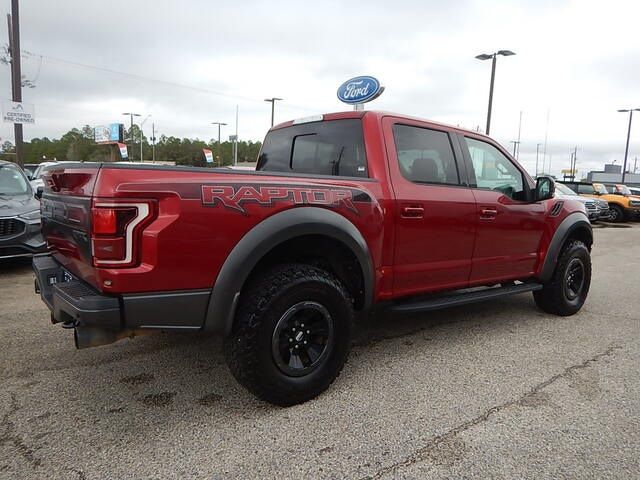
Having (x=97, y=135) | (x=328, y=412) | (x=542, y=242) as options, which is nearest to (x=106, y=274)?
(x=328, y=412)

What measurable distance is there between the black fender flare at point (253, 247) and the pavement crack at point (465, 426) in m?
1.06

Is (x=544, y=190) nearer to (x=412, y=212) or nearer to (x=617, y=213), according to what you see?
(x=412, y=212)

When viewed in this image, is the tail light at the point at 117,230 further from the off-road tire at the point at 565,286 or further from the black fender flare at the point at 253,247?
the off-road tire at the point at 565,286

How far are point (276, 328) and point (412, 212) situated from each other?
1333 millimetres

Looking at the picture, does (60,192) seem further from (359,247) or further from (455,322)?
(455,322)

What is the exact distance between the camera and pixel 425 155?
3674 millimetres

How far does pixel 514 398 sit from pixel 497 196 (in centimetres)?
176

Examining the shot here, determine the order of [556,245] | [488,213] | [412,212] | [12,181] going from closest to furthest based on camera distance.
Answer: [412,212] → [488,213] → [556,245] → [12,181]

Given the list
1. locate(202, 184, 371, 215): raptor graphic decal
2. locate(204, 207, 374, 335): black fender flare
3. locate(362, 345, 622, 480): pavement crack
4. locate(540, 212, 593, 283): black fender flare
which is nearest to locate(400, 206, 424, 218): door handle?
locate(202, 184, 371, 215): raptor graphic decal

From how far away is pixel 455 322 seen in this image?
4.57m

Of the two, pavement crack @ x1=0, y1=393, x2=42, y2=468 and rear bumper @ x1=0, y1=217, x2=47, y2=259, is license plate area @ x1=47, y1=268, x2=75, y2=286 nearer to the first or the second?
pavement crack @ x1=0, y1=393, x2=42, y2=468

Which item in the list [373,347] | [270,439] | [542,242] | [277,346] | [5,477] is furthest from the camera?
[542,242]

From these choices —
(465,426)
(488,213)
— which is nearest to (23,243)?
(488,213)

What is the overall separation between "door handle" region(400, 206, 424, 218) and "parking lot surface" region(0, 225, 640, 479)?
43.1 inches
